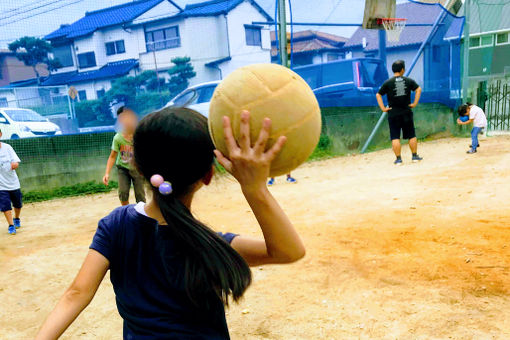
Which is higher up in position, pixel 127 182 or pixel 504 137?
pixel 127 182

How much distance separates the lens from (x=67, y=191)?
28.6 feet

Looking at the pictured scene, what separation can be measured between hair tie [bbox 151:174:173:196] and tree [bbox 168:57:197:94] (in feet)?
26.5

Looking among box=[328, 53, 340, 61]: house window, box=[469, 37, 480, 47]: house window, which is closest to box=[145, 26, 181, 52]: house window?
box=[328, 53, 340, 61]: house window

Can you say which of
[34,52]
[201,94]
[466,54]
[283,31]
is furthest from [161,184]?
[466,54]

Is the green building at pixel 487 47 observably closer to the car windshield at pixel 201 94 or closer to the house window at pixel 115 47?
the car windshield at pixel 201 94

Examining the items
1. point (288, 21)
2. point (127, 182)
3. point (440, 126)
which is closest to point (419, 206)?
point (127, 182)

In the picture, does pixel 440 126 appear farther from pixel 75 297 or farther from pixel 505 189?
pixel 75 297

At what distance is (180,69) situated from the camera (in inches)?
361

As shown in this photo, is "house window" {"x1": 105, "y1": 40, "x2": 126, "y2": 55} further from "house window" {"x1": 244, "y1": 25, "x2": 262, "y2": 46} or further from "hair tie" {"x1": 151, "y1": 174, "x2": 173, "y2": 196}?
"hair tie" {"x1": 151, "y1": 174, "x2": 173, "y2": 196}

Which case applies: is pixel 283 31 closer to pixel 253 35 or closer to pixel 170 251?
pixel 253 35

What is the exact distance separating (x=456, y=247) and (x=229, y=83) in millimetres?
3237

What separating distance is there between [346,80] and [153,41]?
4705 mm

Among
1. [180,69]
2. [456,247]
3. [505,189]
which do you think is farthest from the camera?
[180,69]

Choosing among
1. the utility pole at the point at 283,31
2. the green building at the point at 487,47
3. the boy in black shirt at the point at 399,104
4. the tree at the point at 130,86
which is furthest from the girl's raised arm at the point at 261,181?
the green building at the point at 487,47
